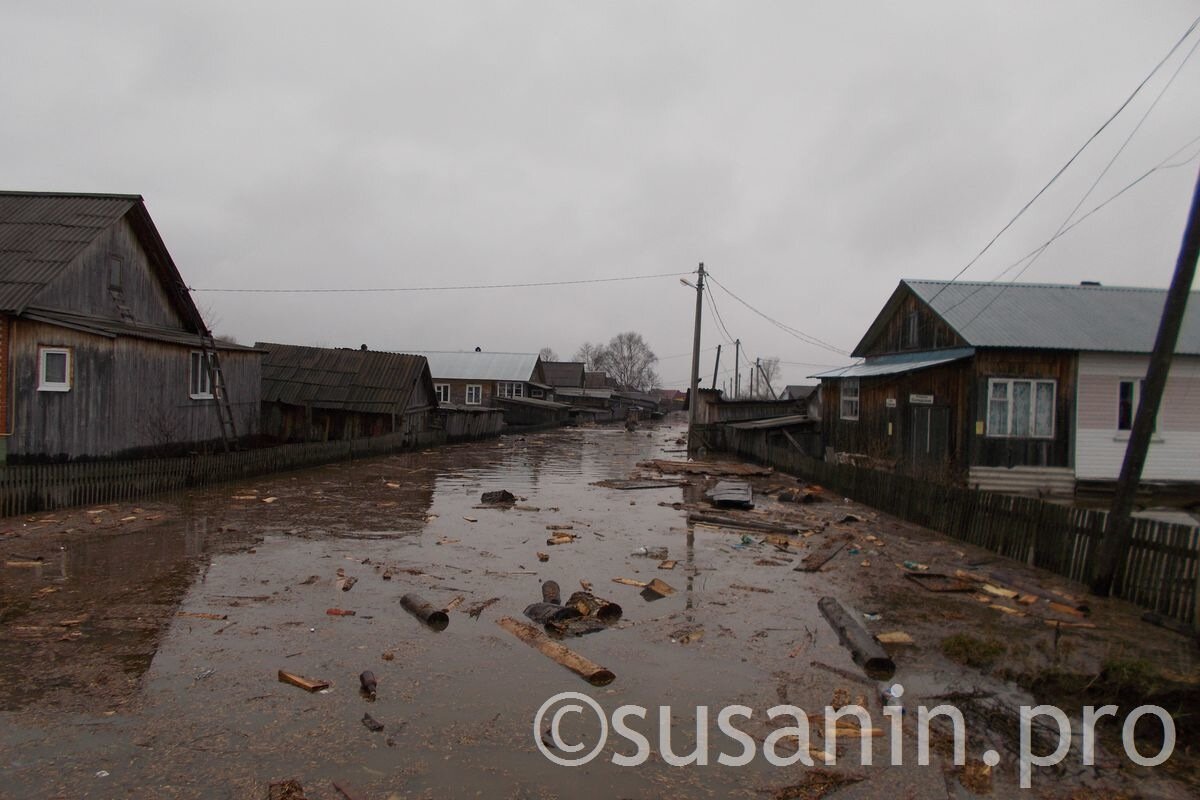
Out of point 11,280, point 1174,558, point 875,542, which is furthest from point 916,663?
point 11,280

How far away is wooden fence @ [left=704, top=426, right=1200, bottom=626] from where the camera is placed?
817cm

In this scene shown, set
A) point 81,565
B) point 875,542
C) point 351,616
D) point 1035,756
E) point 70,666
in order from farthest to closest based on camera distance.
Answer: point 875,542, point 81,565, point 351,616, point 70,666, point 1035,756

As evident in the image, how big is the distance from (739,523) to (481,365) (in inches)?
1898

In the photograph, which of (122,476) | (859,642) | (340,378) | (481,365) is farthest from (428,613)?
(481,365)

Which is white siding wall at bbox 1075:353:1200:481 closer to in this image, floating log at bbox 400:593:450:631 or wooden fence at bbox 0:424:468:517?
floating log at bbox 400:593:450:631

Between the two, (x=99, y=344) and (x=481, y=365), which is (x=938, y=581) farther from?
(x=481, y=365)

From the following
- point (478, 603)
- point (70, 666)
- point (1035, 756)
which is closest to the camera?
point (1035, 756)

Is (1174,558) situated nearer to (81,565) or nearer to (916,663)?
(916,663)

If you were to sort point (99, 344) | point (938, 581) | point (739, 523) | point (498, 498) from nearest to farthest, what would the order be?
point (938, 581) → point (739, 523) → point (99, 344) → point (498, 498)

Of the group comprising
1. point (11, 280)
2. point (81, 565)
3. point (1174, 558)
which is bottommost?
point (81, 565)

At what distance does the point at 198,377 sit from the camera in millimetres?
20438

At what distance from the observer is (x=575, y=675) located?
21.2 ft

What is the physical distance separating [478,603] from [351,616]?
1460mm

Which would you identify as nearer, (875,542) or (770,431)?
(875,542)
